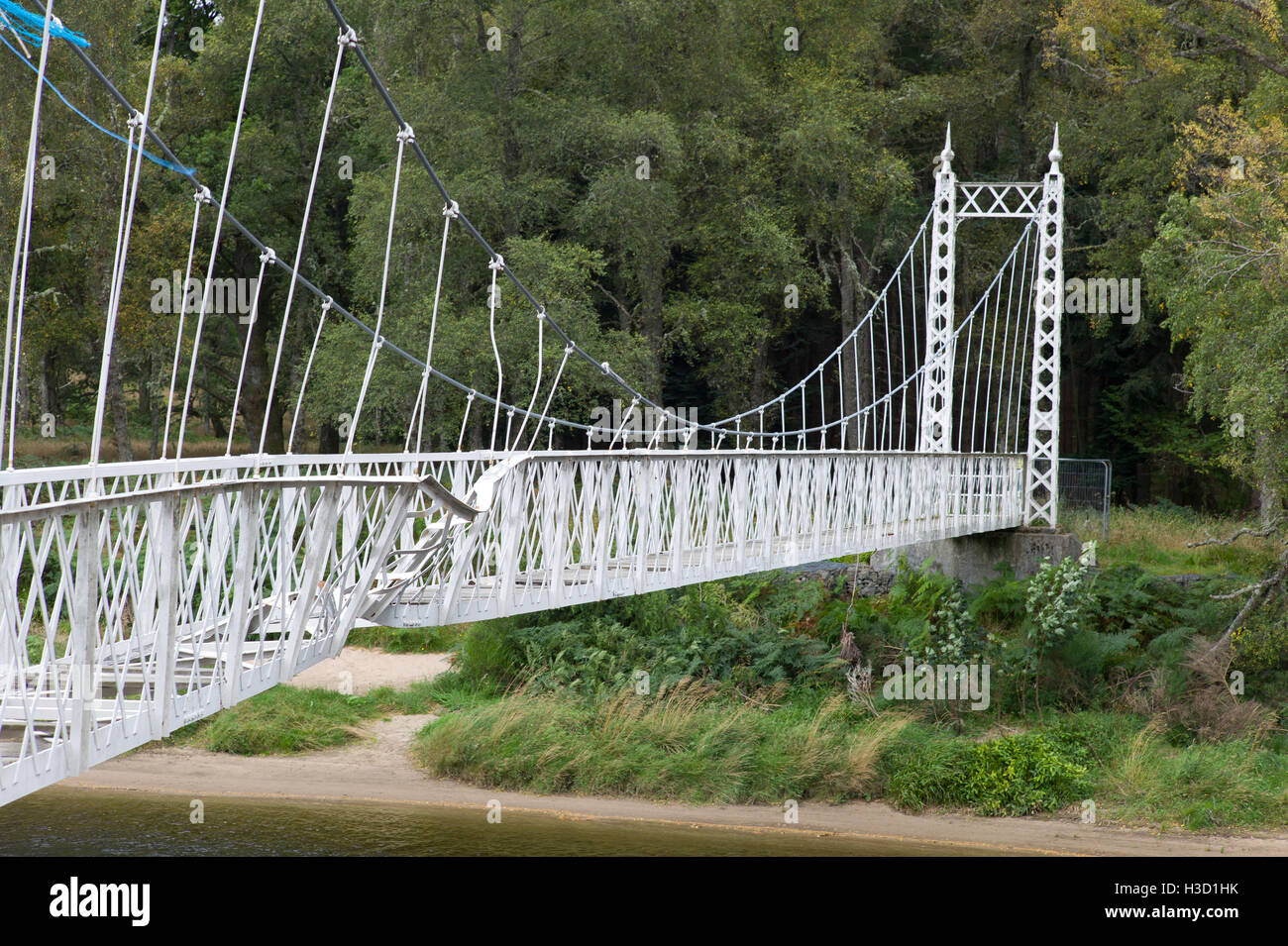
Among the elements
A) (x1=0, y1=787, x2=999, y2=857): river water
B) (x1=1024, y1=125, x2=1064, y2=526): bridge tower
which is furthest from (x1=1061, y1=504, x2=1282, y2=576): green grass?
(x1=0, y1=787, x2=999, y2=857): river water

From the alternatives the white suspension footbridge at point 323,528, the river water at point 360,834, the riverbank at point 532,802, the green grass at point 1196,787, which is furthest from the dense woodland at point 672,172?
the river water at point 360,834

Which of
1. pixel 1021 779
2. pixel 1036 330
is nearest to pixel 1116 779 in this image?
pixel 1021 779

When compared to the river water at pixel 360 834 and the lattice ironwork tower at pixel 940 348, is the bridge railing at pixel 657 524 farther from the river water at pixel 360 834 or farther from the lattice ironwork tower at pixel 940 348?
the river water at pixel 360 834

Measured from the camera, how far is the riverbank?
33.5ft

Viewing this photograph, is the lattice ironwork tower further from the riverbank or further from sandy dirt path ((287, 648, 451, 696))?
sandy dirt path ((287, 648, 451, 696))

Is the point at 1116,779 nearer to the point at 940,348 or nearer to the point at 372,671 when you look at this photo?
the point at 940,348

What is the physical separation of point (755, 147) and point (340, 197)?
6.85 meters

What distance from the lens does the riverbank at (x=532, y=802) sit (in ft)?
33.5

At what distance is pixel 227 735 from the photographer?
12.4 metres

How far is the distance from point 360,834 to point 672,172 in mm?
10244

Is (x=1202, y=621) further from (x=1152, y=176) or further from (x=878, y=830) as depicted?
(x=1152, y=176)

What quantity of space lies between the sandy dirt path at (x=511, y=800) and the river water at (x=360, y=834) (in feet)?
0.49

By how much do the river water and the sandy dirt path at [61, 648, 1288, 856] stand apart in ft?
0.49

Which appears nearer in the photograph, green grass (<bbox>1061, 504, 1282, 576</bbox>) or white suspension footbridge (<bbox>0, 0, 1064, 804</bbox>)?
white suspension footbridge (<bbox>0, 0, 1064, 804</bbox>)
